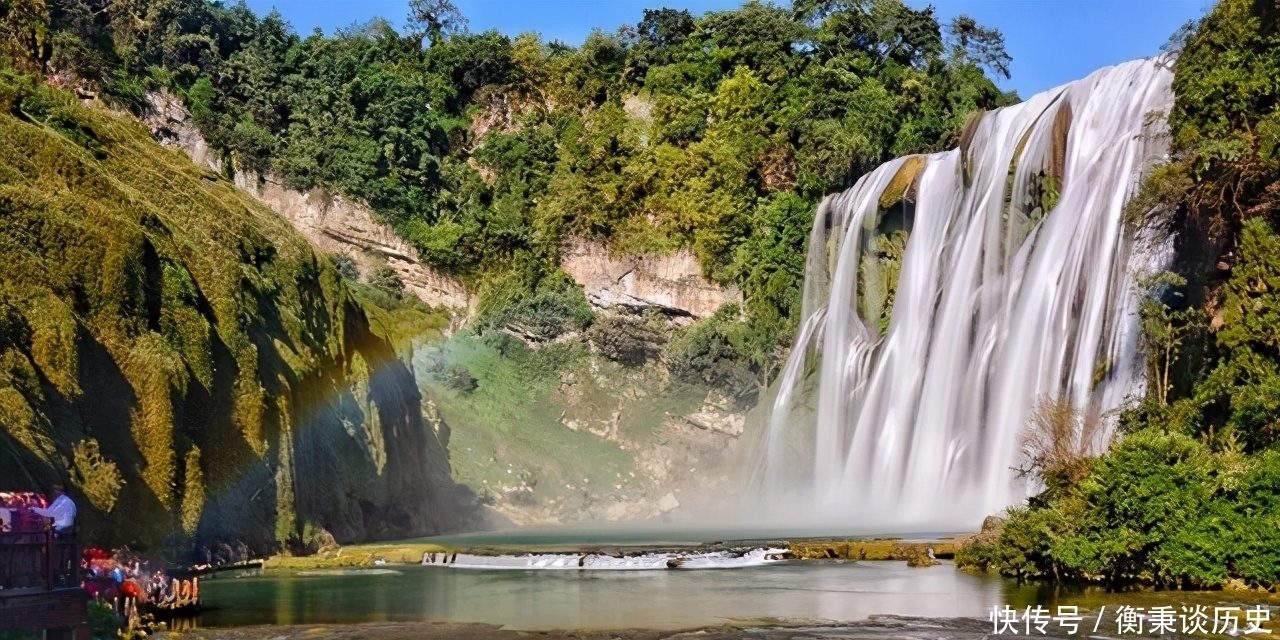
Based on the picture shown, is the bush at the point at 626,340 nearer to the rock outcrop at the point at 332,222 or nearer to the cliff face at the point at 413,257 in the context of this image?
the cliff face at the point at 413,257

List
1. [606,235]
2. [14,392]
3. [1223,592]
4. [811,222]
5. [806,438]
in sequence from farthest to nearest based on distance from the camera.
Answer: [606,235] < [811,222] < [806,438] < [14,392] < [1223,592]

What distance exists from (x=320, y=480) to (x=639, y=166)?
3161 cm

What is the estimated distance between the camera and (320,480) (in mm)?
40938

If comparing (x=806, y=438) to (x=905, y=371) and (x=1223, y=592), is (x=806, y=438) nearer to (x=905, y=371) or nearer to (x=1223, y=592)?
(x=905, y=371)

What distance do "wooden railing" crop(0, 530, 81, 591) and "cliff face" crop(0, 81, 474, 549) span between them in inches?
158

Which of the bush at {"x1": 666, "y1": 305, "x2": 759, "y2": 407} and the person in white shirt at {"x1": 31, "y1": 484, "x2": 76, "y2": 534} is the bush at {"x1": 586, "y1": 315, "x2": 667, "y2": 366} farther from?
the person in white shirt at {"x1": 31, "y1": 484, "x2": 76, "y2": 534}

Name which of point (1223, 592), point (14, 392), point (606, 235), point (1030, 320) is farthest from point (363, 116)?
point (1223, 592)

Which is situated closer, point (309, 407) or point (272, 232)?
point (309, 407)

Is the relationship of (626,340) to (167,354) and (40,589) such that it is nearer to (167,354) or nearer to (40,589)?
(167,354)

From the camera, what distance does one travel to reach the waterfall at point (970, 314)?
38.2m

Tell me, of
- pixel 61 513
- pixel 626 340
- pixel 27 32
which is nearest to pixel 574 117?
pixel 626 340

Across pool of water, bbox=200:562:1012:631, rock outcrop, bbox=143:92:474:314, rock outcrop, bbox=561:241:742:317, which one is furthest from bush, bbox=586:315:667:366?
pool of water, bbox=200:562:1012:631

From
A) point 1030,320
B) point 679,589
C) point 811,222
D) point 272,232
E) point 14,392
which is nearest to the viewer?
point 14,392

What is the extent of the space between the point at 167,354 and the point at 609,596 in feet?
39.9
